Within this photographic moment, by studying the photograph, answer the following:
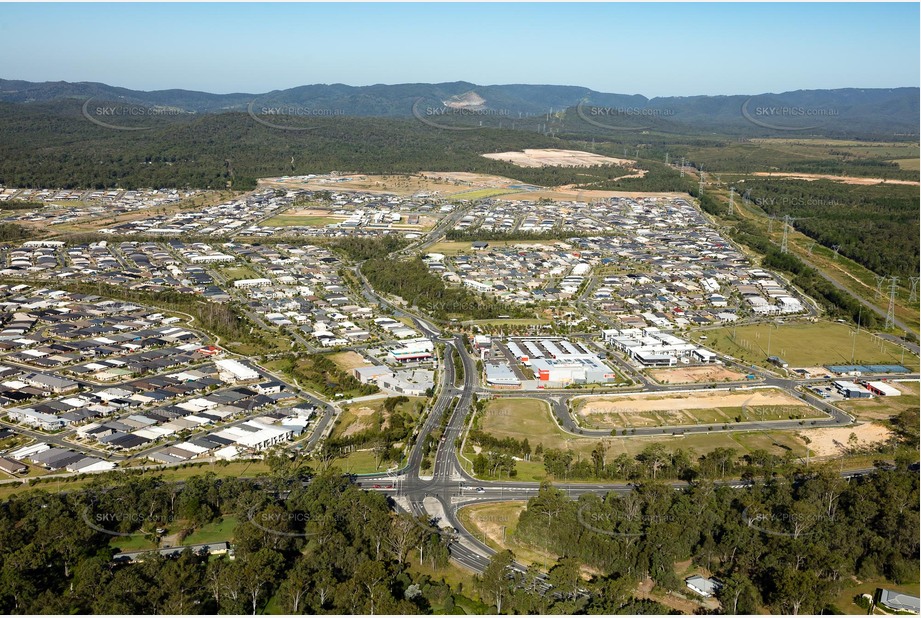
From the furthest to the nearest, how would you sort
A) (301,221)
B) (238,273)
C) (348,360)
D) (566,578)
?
1. (301,221)
2. (238,273)
3. (348,360)
4. (566,578)

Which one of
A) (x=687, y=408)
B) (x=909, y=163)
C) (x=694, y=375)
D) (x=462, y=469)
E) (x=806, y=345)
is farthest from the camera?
(x=909, y=163)

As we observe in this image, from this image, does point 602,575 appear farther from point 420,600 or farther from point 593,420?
point 593,420

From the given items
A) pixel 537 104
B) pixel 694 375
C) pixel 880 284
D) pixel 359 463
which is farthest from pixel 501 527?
pixel 537 104

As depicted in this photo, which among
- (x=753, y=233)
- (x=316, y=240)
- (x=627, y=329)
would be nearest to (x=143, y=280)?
(x=316, y=240)

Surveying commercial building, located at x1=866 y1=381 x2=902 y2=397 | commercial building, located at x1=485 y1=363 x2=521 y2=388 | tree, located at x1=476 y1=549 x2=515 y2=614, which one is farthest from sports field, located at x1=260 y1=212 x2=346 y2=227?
tree, located at x1=476 y1=549 x2=515 y2=614

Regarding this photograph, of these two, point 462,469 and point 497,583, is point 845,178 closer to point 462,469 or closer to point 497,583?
point 462,469

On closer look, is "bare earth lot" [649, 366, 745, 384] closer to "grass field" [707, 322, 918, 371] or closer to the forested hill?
"grass field" [707, 322, 918, 371]
